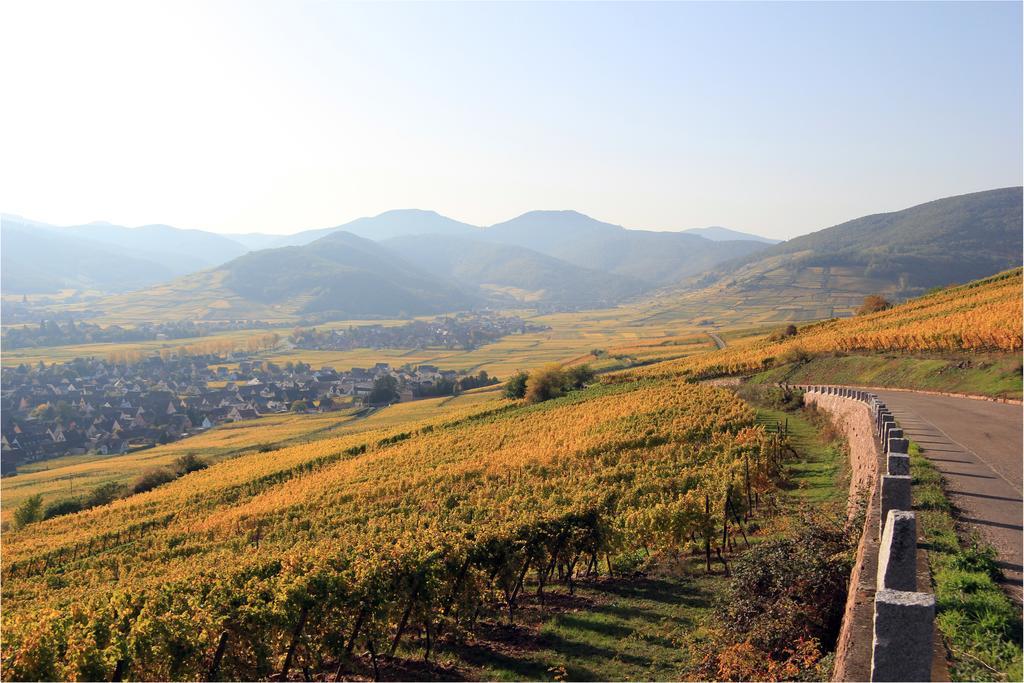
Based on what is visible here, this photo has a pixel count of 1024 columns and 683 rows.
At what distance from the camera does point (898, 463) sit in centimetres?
1145

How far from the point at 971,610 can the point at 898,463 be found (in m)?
3.84

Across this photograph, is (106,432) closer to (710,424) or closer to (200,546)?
(200,546)

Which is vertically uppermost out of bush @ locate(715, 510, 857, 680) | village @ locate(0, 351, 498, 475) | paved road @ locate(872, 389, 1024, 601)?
paved road @ locate(872, 389, 1024, 601)

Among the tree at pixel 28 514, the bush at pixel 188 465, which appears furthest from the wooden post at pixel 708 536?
the bush at pixel 188 465

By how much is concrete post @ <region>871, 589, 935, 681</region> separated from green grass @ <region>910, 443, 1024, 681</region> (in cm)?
122

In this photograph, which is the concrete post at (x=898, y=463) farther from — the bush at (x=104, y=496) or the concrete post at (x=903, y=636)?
the bush at (x=104, y=496)

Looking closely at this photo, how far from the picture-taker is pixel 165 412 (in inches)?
4798

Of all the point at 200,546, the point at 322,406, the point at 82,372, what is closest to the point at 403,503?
the point at 200,546

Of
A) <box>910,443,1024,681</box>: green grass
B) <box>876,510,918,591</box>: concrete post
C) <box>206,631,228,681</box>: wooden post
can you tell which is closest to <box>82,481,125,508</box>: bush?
<box>206,631,228,681</box>: wooden post

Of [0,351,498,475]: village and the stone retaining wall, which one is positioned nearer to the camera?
the stone retaining wall

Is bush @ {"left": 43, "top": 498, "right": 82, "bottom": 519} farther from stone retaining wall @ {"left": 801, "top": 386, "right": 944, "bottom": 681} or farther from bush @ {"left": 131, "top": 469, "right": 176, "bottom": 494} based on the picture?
stone retaining wall @ {"left": 801, "top": 386, "right": 944, "bottom": 681}

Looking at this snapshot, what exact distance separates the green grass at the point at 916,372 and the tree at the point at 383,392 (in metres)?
72.6

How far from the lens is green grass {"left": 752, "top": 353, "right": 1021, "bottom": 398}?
2903cm

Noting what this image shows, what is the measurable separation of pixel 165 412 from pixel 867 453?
12980cm
